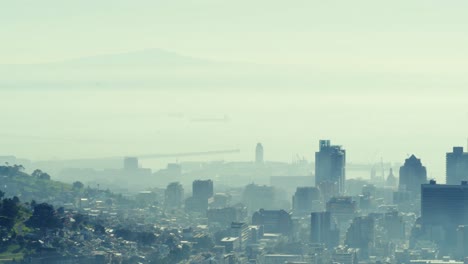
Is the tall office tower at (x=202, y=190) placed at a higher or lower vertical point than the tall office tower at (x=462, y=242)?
higher

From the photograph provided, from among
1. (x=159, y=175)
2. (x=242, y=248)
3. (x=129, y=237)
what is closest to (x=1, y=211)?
(x=129, y=237)

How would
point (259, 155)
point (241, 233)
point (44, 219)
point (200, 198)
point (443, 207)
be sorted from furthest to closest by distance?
point (259, 155)
point (200, 198)
point (443, 207)
point (241, 233)
point (44, 219)

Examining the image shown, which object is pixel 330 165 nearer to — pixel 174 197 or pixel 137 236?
pixel 174 197

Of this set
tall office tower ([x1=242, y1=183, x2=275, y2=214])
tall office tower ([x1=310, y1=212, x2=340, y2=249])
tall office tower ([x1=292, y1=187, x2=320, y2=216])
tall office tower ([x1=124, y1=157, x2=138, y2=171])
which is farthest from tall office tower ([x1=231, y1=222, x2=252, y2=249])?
tall office tower ([x1=124, y1=157, x2=138, y2=171])

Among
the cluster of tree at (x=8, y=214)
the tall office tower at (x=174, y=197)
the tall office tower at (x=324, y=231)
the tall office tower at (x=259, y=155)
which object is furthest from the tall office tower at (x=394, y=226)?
the tall office tower at (x=259, y=155)

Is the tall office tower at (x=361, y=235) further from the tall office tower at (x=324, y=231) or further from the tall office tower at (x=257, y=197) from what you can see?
the tall office tower at (x=257, y=197)

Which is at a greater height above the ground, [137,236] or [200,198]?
[200,198]

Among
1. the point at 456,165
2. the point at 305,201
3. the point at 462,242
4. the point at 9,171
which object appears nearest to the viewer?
the point at 462,242

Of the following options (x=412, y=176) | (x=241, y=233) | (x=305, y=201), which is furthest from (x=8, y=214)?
(x=412, y=176)
